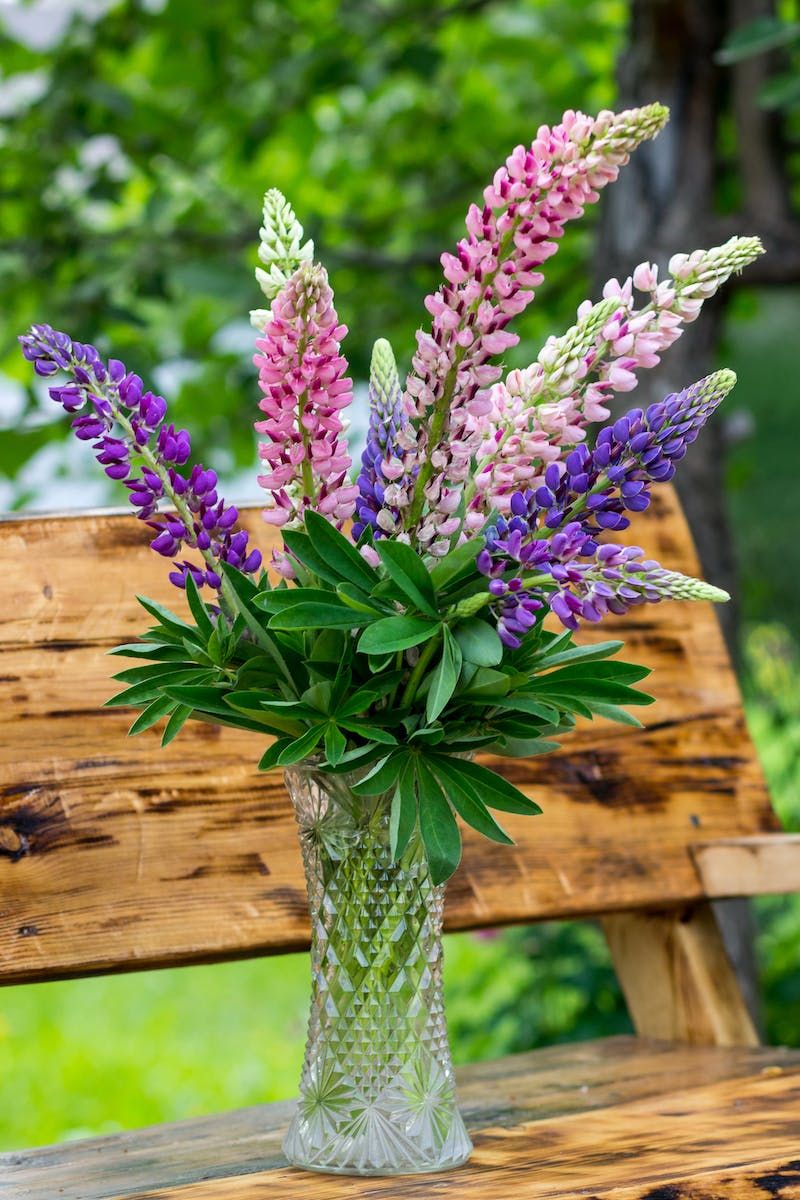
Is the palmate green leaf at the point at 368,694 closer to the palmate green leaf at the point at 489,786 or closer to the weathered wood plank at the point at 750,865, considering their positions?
the palmate green leaf at the point at 489,786

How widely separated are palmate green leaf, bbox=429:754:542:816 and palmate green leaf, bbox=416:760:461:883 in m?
0.02

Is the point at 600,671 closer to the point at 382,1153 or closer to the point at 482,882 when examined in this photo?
the point at 382,1153

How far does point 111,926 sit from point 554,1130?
0.36 metres

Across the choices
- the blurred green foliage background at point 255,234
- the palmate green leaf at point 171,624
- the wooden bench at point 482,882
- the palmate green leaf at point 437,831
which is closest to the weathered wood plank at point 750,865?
the wooden bench at point 482,882

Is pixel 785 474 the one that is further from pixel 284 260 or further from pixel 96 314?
pixel 284 260

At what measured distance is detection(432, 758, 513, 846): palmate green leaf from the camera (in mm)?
813

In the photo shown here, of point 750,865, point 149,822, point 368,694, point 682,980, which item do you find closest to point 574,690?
point 368,694

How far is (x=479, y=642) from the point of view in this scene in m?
0.78

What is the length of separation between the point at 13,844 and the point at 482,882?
0.42 meters

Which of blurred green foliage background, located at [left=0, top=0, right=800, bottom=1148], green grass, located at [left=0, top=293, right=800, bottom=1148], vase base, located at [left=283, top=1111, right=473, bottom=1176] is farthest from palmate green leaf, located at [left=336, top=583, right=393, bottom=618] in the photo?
green grass, located at [left=0, top=293, right=800, bottom=1148]

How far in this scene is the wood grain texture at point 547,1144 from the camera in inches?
32.8

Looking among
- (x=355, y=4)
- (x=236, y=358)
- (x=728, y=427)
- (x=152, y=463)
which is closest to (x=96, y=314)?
(x=236, y=358)

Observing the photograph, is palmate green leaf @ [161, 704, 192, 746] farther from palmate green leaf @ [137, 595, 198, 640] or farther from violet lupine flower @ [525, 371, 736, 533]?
violet lupine flower @ [525, 371, 736, 533]

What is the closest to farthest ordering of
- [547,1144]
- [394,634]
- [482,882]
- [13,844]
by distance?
[394,634]
[547,1144]
[13,844]
[482,882]
